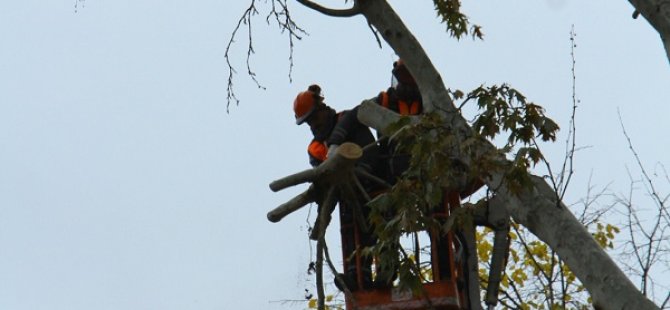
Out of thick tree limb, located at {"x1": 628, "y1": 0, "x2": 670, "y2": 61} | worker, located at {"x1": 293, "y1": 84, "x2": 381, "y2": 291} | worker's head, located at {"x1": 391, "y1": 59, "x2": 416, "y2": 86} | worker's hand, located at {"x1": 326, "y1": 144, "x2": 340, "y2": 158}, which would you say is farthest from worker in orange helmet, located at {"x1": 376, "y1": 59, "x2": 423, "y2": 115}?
thick tree limb, located at {"x1": 628, "y1": 0, "x2": 670, "y2": 61}

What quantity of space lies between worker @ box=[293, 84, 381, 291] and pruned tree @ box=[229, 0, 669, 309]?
833mm

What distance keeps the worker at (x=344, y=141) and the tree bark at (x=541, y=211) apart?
1.34 meters

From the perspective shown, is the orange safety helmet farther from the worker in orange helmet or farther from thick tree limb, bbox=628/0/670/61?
thick tree limb, bbox=628/0/670/61

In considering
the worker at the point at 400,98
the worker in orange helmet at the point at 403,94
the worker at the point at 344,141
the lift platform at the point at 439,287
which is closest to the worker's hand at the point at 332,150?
the worker at the point at 344,141

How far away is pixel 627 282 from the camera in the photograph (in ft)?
17.3

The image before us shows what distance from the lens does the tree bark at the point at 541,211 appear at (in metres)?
5.29

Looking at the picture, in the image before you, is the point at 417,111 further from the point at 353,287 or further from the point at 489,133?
the point at 489,133

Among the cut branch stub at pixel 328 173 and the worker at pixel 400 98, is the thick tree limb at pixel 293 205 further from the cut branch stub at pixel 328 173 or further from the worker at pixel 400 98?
the worker at pixel 400 98

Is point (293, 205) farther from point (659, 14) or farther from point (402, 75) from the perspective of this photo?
point (659, 14)

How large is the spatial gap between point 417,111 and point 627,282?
3157 millimetres

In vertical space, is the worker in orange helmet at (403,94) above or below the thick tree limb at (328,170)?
above

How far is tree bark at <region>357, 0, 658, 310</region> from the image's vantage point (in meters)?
5.29

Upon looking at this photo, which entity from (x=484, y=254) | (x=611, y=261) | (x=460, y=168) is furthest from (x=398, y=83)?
(x=484, y=254)

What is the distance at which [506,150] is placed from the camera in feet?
20.0
